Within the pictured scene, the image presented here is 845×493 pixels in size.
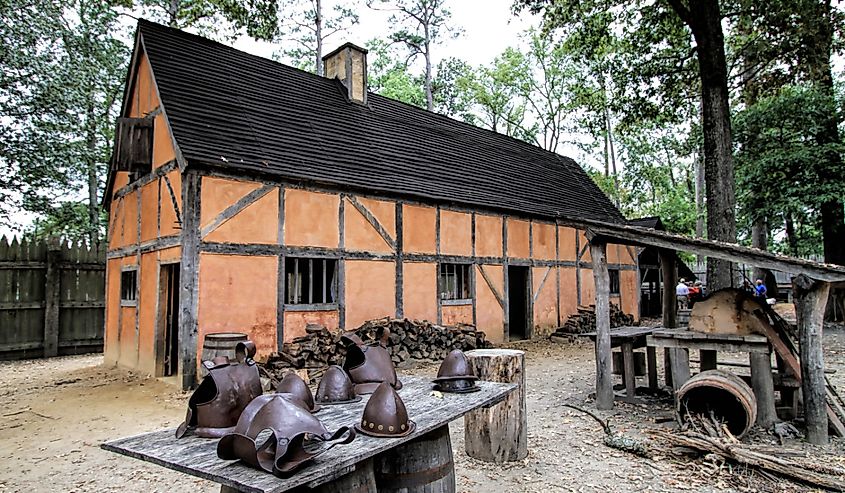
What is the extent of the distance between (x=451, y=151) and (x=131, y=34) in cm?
1273

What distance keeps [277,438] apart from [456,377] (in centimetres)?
186

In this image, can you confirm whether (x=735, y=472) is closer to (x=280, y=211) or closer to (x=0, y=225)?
(x=280, y=211)

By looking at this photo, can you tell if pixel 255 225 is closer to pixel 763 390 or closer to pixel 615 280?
pixel 763 390

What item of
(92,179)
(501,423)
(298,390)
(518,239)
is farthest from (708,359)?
(92,179)

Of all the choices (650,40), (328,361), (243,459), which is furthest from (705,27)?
(243,459)

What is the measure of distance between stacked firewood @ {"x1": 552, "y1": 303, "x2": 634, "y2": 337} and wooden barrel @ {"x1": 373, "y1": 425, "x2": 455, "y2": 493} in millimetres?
11518

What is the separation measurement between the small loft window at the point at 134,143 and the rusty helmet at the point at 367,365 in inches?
313

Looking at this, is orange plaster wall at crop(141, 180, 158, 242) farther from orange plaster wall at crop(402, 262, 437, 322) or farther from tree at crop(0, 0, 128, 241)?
tree at crop(0, 0, 128, 241)

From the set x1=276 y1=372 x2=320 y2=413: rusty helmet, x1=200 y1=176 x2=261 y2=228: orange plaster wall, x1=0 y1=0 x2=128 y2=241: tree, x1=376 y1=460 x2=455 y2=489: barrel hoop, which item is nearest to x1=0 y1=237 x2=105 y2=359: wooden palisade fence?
x1=0 y1=0 x2=128 y2=241: tree

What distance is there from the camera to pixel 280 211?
9039 mm

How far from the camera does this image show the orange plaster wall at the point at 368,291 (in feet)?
32.6

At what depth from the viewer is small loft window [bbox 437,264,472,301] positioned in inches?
473

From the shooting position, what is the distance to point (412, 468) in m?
3.12

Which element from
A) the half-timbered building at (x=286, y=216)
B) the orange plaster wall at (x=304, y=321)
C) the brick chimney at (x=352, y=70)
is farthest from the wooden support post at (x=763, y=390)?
the brick chimney at (x=352, y=70)
